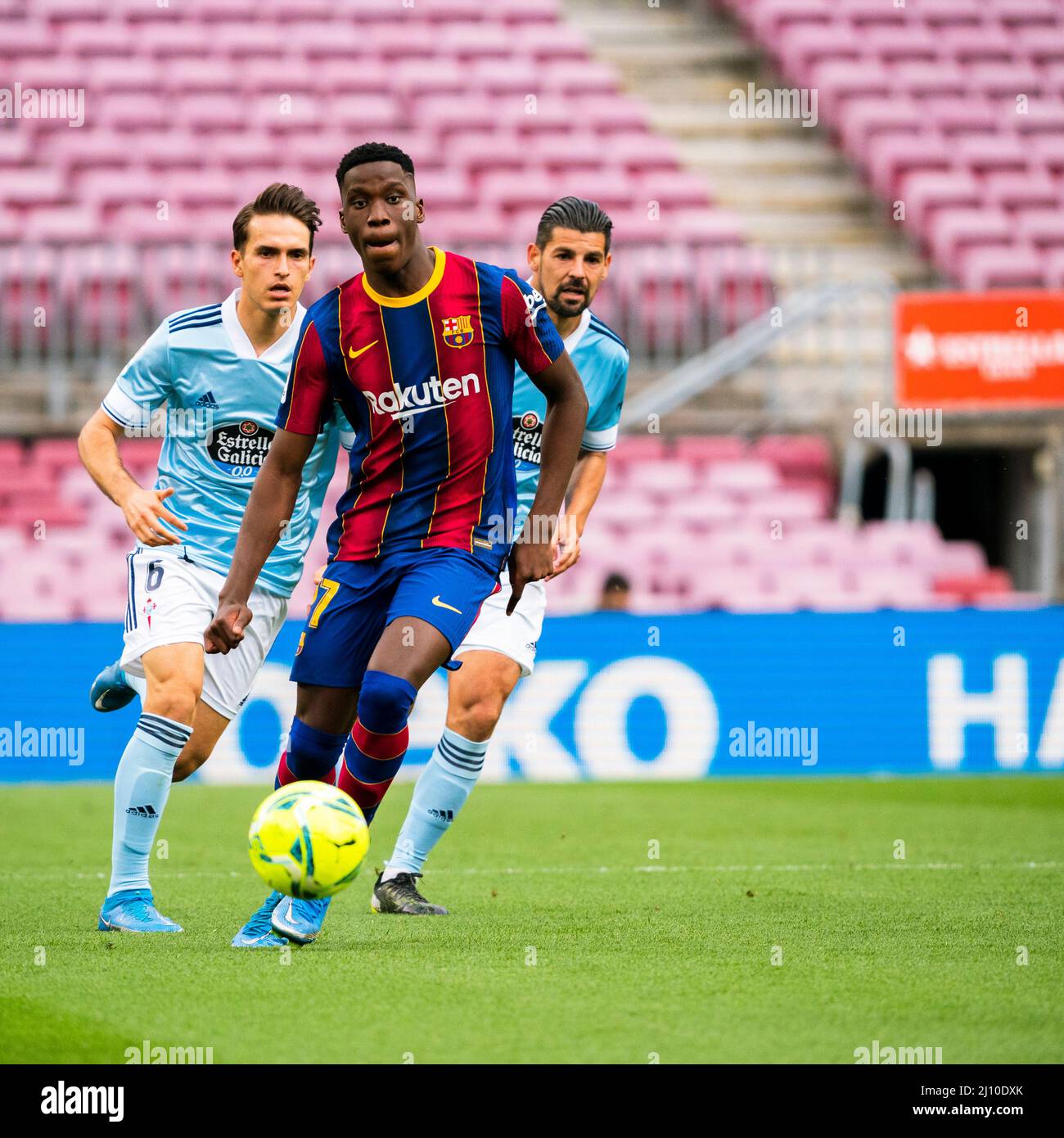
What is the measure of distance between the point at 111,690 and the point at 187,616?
686mm

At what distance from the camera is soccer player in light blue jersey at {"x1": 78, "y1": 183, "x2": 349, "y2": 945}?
19.2 ft

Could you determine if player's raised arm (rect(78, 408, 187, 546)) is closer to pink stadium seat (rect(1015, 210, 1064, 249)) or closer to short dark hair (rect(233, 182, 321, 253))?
short dark hair (rect(233, 182, 321, 253))

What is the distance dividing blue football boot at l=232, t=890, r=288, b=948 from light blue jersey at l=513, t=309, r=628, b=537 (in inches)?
73.0

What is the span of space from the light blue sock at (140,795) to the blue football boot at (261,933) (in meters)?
0.52

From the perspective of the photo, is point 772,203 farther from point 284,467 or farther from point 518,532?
point 284,467

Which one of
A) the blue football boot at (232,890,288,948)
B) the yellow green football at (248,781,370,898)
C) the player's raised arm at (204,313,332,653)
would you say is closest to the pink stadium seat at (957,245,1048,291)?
the player's raised arm at (204,313,332,653)

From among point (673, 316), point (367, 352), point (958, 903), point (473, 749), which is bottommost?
point (958, 903)

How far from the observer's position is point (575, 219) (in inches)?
258

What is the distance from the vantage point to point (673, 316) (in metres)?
15.8
